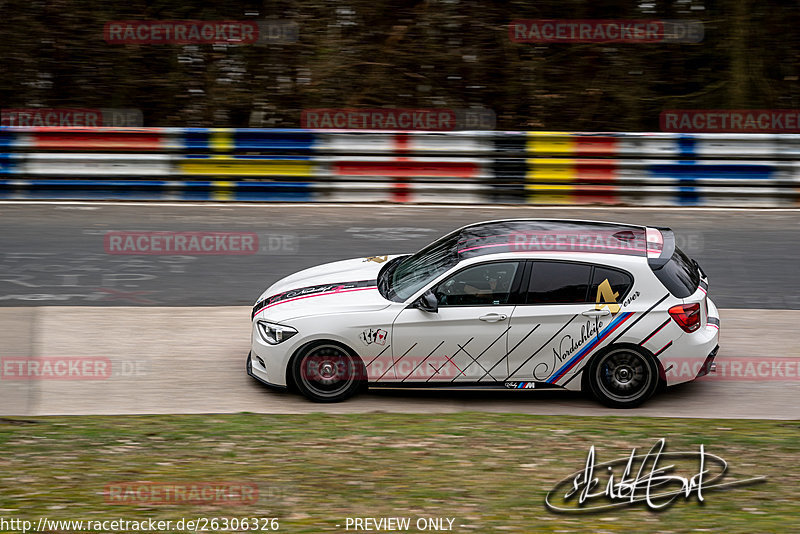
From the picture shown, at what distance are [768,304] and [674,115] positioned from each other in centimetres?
795

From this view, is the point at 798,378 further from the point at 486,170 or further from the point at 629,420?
the point at 486,170

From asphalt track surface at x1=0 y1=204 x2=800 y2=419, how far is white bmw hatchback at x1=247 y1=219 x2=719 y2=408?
0.27 metres

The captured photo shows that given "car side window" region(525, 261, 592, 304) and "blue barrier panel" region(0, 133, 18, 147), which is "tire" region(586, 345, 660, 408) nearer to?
"car side window" region(525, 261, 592, 304)

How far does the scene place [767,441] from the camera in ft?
23.4

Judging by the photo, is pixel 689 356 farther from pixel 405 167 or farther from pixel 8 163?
pixel 8 163

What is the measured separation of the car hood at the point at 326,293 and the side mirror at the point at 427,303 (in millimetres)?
273

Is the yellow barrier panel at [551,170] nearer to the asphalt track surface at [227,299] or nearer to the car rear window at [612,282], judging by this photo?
the asphalt track surface at [227,299]

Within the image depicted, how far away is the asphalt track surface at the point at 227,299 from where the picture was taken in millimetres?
8398

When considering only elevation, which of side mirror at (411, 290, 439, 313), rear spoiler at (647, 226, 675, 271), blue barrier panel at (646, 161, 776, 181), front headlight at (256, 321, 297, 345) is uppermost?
blue barrier panel at (646, 161, 776, 181)

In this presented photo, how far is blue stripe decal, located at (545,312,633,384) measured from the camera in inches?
316

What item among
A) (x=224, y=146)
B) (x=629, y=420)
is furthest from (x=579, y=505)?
(x=224, y=146)

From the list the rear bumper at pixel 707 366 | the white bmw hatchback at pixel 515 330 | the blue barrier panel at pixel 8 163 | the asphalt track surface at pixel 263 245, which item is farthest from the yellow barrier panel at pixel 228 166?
the rear bumper at pixel 707 366

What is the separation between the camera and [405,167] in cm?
1493

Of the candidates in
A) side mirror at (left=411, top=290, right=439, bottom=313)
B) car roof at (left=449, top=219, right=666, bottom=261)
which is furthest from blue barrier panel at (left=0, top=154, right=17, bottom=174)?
side mirror at (left=411, top=290, right=439, bottom=313)
